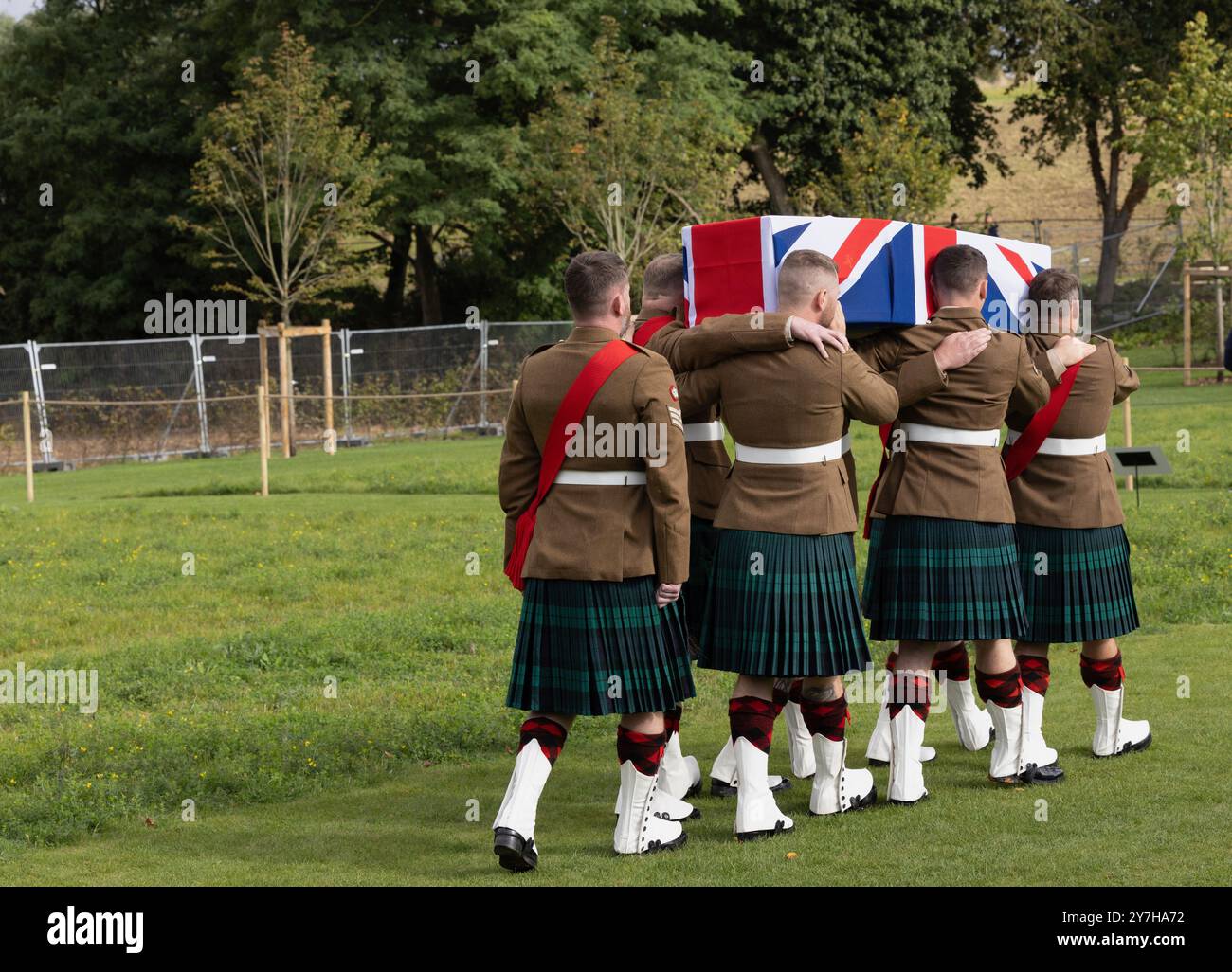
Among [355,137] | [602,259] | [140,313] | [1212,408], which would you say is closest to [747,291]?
[602,259]

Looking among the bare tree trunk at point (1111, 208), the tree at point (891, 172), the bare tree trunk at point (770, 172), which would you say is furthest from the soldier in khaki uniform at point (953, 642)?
the bare tree trunk at point (1111, 208)

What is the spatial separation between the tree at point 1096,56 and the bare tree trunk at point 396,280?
51.4ft

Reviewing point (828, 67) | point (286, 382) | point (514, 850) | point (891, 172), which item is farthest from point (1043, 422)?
point (828, 67)

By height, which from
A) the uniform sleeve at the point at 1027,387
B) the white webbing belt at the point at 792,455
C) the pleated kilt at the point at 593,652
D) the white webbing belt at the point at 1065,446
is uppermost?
the uniform sleeve at the point at 1027,387

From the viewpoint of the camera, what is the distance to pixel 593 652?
5.50m

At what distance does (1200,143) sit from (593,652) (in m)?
29.2

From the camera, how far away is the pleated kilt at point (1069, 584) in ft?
21.9

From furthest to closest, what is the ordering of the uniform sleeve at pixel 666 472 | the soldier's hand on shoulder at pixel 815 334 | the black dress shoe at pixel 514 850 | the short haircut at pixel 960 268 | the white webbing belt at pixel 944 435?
the white webbing belt at pixel 944 435
the short haircut at pixel 960 268
the soldier's hand on shoulder at pixel 815 334
the uniform sleeve at pixel 666 472
the black dress shoe at pixel 514 850

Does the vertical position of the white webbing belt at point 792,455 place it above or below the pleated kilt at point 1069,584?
above

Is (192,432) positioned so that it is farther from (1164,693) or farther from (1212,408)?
(1164,693)

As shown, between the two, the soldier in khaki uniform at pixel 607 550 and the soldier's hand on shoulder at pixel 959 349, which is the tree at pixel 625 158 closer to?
the soldier's hand on shoulder at pixel 959 349

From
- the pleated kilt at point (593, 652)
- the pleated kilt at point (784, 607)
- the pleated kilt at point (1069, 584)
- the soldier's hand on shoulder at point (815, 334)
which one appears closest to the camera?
the pleated kilt at point (593, 652)

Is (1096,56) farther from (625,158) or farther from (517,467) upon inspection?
(517,467)

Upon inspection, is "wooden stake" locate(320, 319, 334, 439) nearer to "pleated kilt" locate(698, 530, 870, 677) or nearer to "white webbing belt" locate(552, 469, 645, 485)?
"pleated kilt" locate(698, 530, 870, 677)
